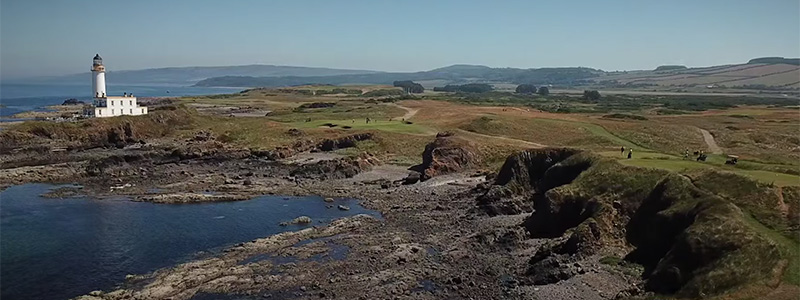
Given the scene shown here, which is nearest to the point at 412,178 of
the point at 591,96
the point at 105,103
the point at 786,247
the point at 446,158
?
the point at 446,158

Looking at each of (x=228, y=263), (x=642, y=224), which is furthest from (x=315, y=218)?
(x=642, y=224)

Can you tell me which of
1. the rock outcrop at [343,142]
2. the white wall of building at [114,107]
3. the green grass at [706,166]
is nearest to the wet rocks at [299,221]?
the green grass at [706,166]

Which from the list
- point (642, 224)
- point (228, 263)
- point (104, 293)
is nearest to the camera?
point (104, 293)

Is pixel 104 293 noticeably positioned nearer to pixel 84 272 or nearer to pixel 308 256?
pixel 84 272

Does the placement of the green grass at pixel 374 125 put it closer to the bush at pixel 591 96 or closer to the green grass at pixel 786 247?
the green grass at pixel 786 247

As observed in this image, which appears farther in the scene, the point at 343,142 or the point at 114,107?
the point at 114,107

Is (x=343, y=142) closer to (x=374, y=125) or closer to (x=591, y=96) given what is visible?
(x=374, y=125)

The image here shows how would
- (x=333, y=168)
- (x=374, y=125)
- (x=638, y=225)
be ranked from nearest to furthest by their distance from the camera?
(x=638, y=225)
(x=333, y=168)
(x=374, y=125)

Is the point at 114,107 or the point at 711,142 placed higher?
the point at 114,107
